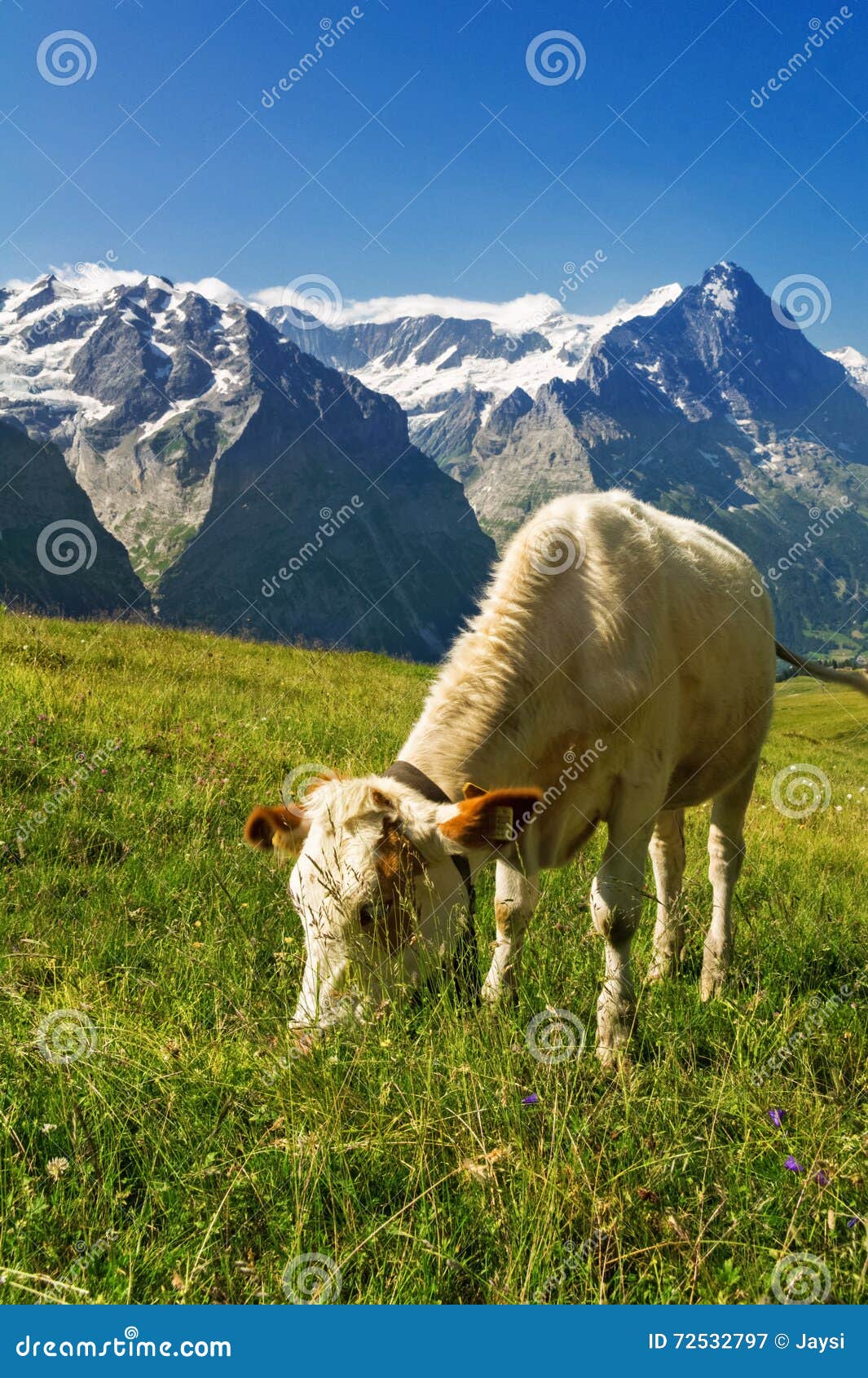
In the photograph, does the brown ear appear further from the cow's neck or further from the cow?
the cow's neck

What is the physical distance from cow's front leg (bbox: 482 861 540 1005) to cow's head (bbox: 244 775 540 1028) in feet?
3.35

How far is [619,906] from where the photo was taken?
16.0 feet

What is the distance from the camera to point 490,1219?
104 inches

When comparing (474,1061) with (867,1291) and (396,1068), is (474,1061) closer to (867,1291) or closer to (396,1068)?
(396,1068)

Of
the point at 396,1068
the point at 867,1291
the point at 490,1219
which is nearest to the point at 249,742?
the point at 396,1068

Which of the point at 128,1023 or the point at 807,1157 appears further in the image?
the point at 128,1023

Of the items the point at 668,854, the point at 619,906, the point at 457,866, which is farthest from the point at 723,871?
the point at 457,866

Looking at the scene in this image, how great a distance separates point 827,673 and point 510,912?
5000 millimetres

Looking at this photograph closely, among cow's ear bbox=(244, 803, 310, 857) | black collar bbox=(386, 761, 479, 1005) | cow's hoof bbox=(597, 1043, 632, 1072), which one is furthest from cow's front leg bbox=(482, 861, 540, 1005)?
cow's ear bbox=(244, 803, 310, 857)

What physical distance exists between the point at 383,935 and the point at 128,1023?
3.91 feet

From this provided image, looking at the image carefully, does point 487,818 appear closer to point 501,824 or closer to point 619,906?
point 501,824

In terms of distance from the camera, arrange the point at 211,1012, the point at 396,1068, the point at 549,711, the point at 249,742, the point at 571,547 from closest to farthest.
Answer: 1. the point at 396,1068
2. the point at 211,1012
3. the point at 549,711
4. the point at 571,547
5. the point at 249,742

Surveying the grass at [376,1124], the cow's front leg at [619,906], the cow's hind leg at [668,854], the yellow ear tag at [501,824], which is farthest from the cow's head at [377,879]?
the cow's hind leg at [668,854]

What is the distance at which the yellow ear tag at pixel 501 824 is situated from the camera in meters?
3.68
